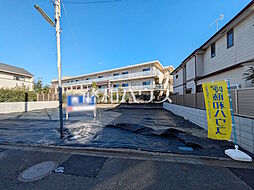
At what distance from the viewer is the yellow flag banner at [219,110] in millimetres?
3193

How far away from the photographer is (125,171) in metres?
2.22

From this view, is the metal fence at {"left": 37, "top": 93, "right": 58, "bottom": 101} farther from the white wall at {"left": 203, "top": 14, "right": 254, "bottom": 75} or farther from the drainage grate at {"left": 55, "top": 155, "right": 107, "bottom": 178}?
the white wall at {"left": 203, "top": 14, "right": 254, "bottom": 75}

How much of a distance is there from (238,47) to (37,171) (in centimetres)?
953

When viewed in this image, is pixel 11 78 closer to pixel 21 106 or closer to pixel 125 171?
pixel 21 106

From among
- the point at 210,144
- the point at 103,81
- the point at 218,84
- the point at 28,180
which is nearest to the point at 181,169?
the point at 210,144

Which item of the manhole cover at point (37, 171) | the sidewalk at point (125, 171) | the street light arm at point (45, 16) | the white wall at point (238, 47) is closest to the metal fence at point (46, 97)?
the street light arm at point (45, 16)

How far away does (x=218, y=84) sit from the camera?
3.31m

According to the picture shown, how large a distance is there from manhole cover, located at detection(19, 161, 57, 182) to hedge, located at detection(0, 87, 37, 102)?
1344 cm

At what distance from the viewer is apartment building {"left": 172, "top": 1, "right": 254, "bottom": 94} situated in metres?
5.26

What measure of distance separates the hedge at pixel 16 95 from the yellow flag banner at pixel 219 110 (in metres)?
16.6

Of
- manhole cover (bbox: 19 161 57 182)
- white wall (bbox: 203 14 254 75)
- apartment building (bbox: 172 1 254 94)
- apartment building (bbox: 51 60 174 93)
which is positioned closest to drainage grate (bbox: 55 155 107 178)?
manhole cover (bbox: 19 161 57 182)

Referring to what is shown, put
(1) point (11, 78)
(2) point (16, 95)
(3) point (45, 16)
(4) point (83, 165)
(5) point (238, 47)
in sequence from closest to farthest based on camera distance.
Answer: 1. (4) point (83, 165)
2. (3) point (45, 16)
3. (5) point (238, 47)
4. (2) point (16, 95)
5. (1) point (11, 78)

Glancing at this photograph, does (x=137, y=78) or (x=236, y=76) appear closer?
(x=236, y=76)

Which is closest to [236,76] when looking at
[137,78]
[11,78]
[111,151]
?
[111,151]
